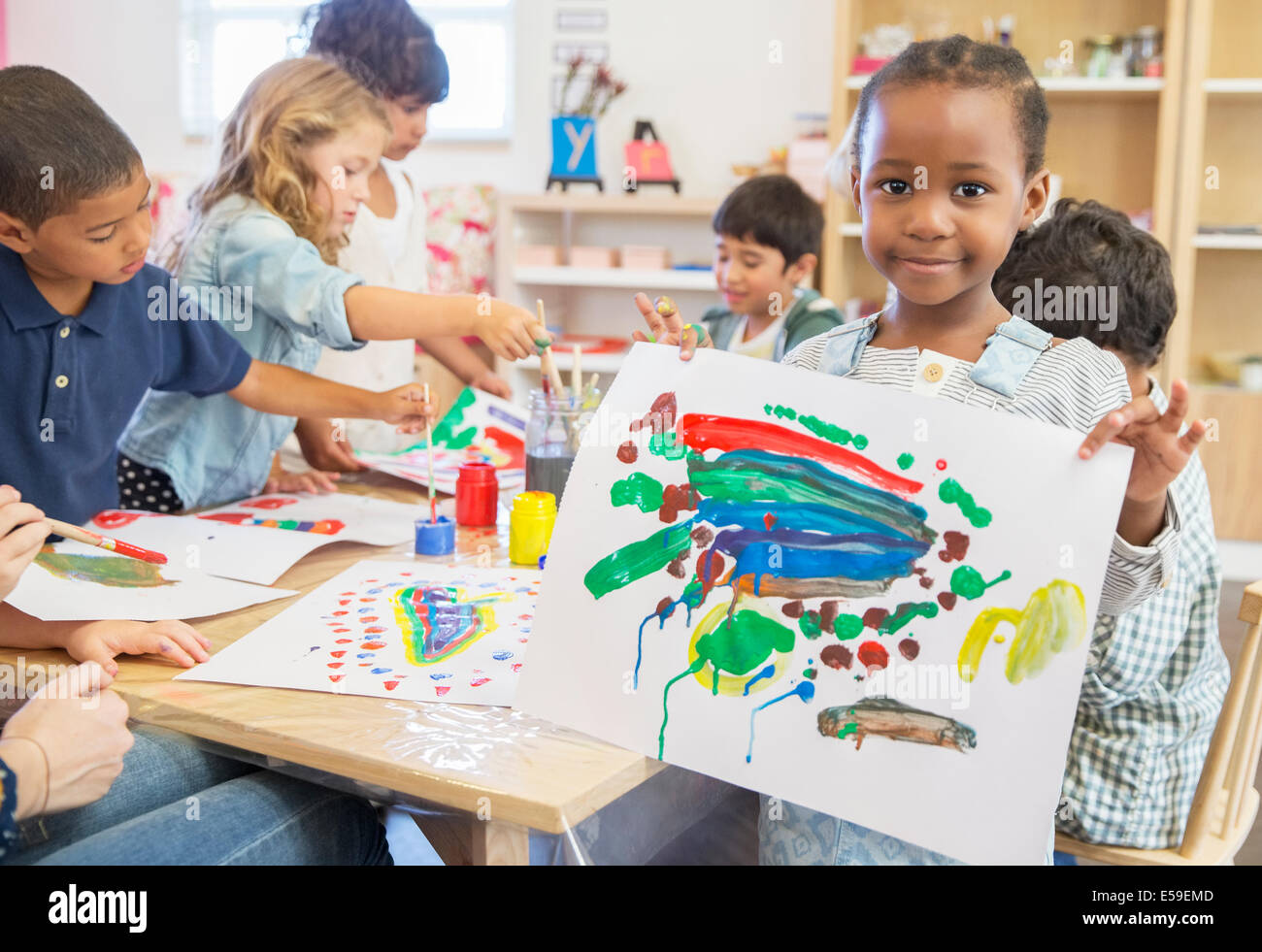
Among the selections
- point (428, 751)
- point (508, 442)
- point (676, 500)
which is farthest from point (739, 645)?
point (508, 442)

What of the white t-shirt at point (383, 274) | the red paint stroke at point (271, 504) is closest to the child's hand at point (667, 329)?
the red paint stroke at point (271, 504)

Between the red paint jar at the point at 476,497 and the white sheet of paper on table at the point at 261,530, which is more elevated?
the red paint jar at the point at 476,497

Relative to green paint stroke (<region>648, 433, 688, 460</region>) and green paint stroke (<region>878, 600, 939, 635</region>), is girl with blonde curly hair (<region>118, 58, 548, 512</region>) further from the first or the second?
green paint stroke (<region>878, 600, 939, 635</region>)

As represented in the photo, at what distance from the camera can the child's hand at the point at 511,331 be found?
→ 4.37 ft

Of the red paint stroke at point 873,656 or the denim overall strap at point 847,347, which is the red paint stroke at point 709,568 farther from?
the denim overall strap at point 847,347

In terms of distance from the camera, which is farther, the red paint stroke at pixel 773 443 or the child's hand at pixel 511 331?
the child's hand at pixel 511 331

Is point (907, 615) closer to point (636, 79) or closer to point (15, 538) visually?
point (15, 538)

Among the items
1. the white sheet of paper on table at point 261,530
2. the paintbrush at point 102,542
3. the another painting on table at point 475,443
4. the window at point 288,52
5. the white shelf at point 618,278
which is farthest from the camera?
the window at point 288,52

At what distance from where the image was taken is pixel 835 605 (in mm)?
793

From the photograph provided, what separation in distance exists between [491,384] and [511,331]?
1.85ft

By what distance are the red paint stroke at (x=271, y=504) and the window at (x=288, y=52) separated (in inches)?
108
